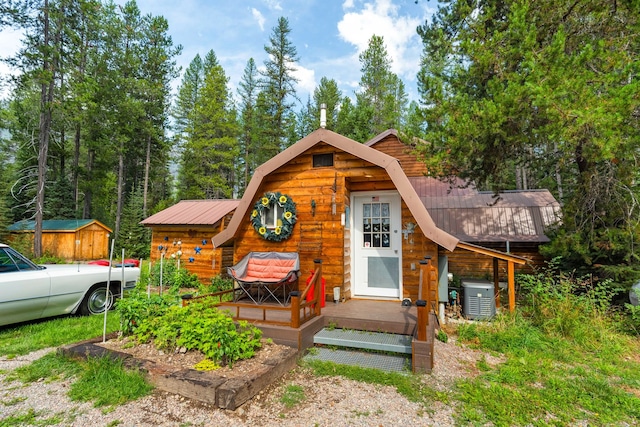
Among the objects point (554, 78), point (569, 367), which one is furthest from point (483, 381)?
point (554, 78)

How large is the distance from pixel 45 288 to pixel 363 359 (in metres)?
5.07

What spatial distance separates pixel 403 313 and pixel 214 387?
3206mm

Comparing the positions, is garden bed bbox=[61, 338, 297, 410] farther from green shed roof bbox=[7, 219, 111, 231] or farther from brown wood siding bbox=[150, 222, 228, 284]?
green shed roof bbox=[7, 219, 111, 231]

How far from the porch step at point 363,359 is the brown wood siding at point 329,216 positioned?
1.64m

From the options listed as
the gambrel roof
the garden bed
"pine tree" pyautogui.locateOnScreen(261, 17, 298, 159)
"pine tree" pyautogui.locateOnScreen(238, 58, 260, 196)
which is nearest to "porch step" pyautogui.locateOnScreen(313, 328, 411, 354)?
the garden bed

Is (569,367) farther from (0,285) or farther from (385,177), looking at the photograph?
(0,285)

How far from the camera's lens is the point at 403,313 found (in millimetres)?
5062

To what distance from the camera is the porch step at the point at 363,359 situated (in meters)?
3.81

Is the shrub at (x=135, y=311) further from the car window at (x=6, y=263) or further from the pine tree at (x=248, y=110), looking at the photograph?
the pine tree at (x=248, y=110)

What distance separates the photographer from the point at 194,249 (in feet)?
35.2

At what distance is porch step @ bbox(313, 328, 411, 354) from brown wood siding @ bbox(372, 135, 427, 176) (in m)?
10.2

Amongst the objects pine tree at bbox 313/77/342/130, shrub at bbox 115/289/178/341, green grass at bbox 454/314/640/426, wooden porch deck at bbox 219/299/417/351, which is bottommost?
green grass at bbox 454/314/640/426

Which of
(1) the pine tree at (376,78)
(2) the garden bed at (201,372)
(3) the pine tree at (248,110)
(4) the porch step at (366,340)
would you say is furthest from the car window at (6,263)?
(1) the pine tree at (376,78)

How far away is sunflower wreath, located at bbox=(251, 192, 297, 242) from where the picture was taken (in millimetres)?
6137
